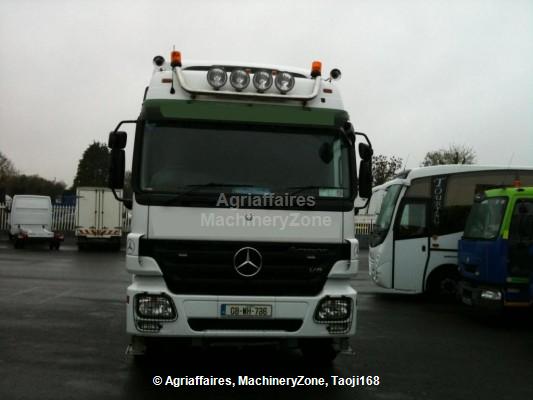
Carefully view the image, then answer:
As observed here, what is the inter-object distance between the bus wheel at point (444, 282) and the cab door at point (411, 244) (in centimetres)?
25

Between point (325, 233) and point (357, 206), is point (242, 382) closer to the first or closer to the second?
point (325, 233)

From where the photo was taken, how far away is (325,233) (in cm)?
658

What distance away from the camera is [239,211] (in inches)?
254

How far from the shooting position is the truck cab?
11.0 m

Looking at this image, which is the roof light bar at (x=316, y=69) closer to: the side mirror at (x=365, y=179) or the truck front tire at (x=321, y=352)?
the side mirror at (x=365, y=179)

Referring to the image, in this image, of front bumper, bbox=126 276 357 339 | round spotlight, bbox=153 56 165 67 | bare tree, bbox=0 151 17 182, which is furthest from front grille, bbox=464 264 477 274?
bare tree, bbox=0 151 17 182

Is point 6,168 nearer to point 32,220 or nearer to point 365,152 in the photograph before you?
point 32,220

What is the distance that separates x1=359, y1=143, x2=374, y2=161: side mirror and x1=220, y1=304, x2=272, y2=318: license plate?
2019mm

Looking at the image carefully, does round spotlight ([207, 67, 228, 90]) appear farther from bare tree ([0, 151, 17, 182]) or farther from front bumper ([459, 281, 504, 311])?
bare tree ([0, 151, 17, 182])

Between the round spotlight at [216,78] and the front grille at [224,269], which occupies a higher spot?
the round spotlight at [216,78]

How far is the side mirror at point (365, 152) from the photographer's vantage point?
23.4 ft

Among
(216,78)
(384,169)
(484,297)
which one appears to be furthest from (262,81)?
(384,169)

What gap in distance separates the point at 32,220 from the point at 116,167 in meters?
26.6

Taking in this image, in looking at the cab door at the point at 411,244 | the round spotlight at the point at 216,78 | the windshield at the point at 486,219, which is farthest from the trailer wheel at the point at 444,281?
the round spotlight at the point at 216,78
